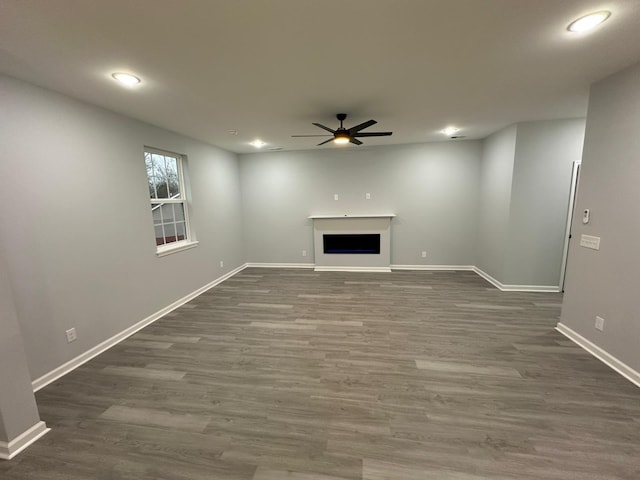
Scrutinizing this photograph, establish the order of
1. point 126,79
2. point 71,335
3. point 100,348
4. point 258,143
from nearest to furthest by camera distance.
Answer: point 126,79
point 71,335
point 100,348
point 258,143

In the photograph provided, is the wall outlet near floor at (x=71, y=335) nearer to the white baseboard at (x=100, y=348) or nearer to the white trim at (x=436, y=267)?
the white baseboard at (x=100, y=348)

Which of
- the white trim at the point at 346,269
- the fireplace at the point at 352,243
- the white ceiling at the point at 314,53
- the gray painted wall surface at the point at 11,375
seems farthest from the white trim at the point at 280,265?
the gray painted wall surface at the point at 11,375

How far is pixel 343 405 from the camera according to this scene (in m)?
1.95

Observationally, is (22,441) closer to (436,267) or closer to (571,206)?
(436,267)

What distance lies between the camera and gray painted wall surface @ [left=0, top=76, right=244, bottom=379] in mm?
2102

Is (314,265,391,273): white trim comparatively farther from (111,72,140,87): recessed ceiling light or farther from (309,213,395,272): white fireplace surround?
(111,72,140,87): recessed ceiling light

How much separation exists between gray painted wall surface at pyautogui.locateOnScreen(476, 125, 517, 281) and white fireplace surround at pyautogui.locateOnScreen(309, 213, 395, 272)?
1685 millimetres

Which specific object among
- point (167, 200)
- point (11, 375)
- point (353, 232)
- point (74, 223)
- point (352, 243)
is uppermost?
point (167, 200)

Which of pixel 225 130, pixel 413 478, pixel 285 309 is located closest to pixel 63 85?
pixel 225 130

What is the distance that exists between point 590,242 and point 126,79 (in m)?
4.44

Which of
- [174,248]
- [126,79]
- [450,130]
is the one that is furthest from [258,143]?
[450,130]

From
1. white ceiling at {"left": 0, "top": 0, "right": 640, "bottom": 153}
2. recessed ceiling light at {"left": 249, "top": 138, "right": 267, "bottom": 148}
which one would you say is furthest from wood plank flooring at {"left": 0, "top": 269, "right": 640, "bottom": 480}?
recessed ceiling light at {"left": 249, "top": 138, "right": 267, "bottom": 148}

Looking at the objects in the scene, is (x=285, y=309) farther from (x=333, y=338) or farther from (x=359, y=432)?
(x=359, y=432)

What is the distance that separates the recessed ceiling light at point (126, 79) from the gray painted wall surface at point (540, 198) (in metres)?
4.67
